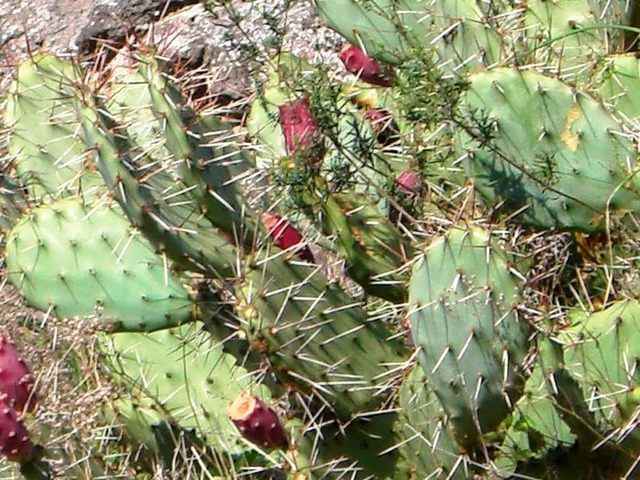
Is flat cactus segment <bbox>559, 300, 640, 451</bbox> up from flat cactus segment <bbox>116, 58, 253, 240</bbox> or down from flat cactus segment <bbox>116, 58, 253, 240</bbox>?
down

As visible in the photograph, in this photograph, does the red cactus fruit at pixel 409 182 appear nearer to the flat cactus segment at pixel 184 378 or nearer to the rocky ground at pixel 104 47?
the rocky ground at pixel 104 47

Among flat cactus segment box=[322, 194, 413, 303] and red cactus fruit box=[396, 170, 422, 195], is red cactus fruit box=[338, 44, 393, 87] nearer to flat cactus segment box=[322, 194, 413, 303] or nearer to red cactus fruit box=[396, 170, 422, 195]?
red cactus fruit box=[396, 170, 422, 195]

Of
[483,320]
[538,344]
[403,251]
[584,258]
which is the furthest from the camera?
[584,258]

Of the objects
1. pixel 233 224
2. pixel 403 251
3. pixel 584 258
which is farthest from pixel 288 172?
pixel 584 258

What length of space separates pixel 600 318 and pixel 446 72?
846 mm

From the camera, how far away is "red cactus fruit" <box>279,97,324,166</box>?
2.83 m

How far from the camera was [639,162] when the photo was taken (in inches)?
107

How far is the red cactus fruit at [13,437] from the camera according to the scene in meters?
2.43

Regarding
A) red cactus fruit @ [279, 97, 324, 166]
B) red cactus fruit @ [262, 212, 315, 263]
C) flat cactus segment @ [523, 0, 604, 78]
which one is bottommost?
flat cactus segment @ [523, 0, 604, 78]

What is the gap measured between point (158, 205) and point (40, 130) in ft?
2.94

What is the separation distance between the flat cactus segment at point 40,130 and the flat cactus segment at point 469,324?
1290 mm

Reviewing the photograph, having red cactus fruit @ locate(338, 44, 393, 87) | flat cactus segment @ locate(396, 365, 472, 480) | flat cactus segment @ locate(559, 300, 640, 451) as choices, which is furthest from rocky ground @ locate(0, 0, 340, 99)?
flat cactus segment @ locate(559, 300, 640, 451)

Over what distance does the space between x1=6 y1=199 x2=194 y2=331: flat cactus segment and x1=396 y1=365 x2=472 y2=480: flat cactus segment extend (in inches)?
19.9

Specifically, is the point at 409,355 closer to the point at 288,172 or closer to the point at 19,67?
the point at 288,172
